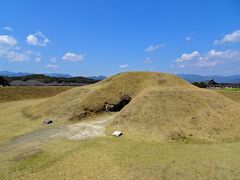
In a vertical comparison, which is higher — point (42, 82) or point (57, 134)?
point (42, 82)

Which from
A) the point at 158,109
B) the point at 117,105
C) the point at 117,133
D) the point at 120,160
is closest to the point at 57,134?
the point at 117,133

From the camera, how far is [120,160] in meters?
13.9

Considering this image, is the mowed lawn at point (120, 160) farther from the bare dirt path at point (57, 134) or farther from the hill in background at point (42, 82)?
the hill in background at point (42, 82)

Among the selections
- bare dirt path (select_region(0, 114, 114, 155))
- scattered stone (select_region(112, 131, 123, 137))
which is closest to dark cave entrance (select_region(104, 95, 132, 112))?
bare dirt path (select_region(0, 114, 114, 155))

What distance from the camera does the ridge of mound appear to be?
738 inches

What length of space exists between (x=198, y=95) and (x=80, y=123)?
1095 cm

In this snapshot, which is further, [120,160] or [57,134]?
[57,134]

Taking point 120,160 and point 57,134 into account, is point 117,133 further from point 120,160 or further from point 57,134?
point 120,160

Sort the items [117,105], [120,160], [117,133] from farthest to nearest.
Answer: [117,105] < [117,133] < [120,160]

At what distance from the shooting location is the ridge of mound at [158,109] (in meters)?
18.8

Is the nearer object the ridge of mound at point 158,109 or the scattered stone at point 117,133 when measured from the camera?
the scattered stone at point 117,133

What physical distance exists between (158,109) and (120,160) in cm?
860

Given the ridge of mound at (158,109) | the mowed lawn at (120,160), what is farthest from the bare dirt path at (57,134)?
the ridge of mound at (158,109)

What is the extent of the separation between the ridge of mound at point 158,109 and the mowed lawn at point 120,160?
150 cm
